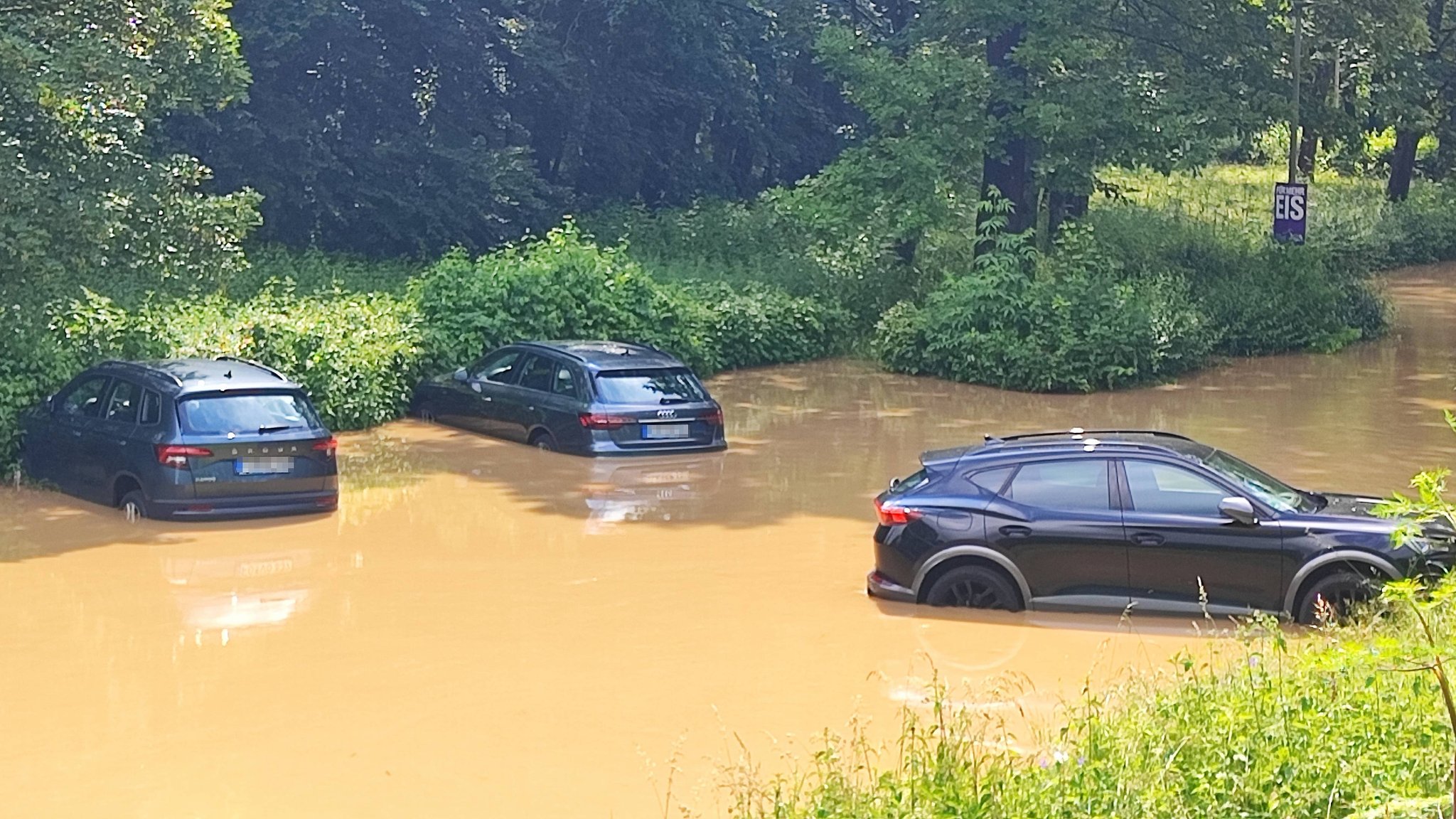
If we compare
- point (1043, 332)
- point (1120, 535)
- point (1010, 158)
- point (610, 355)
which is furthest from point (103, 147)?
point (1010, 158)

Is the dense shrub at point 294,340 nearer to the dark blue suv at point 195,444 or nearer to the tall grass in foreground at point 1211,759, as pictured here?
the dark blue suv at point 195,444

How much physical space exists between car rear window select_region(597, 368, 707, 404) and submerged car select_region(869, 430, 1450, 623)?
7133mm

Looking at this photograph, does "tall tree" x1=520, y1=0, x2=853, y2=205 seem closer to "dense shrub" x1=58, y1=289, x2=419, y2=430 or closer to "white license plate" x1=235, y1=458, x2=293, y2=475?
"dense shrub" x1=58, y1=289, x2=419, y2=430

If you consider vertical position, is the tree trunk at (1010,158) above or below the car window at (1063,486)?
above

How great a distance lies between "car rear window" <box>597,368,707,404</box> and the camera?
19.9 m

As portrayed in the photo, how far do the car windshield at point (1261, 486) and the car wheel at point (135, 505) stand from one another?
9554 mm

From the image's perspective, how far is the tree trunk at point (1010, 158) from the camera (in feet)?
98.2

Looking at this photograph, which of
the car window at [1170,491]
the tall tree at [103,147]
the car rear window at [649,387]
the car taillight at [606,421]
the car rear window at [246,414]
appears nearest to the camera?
the car window at [1170,491]

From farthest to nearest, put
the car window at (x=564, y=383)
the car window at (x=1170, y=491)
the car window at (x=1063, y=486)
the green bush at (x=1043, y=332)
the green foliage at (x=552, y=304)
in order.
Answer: the green bush at (x=1043, y=332) → the green foliage at (x=552, y=304) → the car window at (x=564, y=383) → the car window at (x=1063, y=486) → the car window at (x=1170, y=491)

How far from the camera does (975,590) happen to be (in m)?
13.0

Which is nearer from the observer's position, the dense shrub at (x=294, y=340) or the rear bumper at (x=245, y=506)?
the rear bumper at (x=245, y=506)

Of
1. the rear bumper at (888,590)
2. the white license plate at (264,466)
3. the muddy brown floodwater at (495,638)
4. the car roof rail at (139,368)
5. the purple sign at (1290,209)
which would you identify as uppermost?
the purple sign at (1290,209)

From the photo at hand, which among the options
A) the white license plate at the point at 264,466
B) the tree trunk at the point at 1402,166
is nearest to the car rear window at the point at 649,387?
the white license plate at the point at 264,466

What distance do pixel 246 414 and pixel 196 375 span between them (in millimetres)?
699
